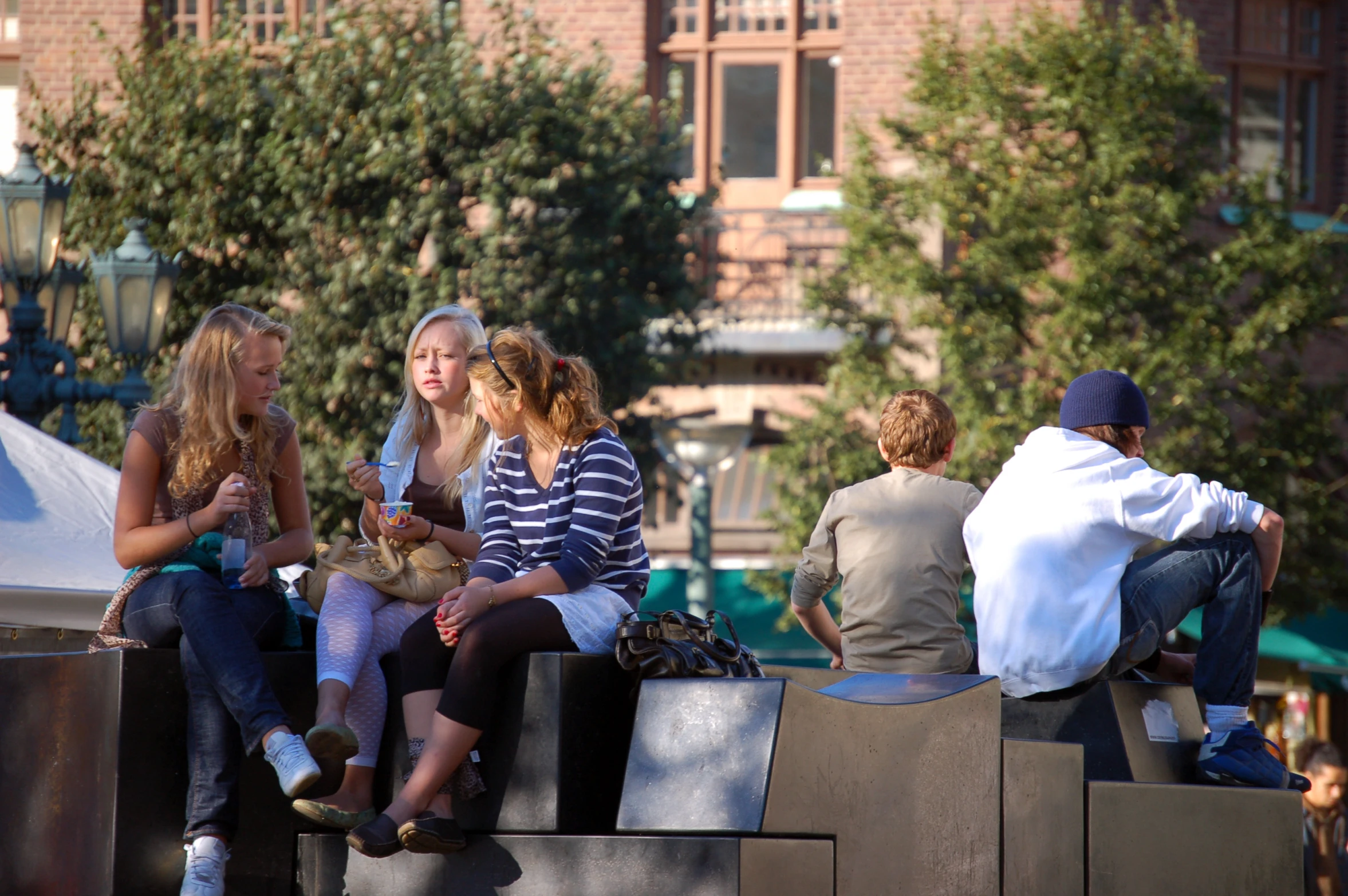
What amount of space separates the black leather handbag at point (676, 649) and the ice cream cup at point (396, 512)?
764 mm

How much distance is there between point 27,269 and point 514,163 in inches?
175

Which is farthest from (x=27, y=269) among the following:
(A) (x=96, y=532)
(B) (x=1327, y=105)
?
(B) (x=1327, y=105)

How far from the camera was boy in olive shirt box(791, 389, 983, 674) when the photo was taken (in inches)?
218

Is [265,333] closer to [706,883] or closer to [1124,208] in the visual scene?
[706,883]

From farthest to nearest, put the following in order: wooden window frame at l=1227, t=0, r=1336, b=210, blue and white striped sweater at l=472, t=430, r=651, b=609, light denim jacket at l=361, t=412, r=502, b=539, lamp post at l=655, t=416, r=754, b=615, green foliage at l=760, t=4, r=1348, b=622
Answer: wooden window frame at l=1227, t=0, r=1336, b=210 < green foliage at l=760, t=4, r=1348, b=622 < lamp post at l=655, t=416, r=754, b=615 < light denim jacket at l=361, t=412, r=502, b=539 < blue and white striped sweater at l=472, t=430, r=651, b=609

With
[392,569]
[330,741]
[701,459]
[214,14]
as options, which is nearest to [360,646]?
[392,569]

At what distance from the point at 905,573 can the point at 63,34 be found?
611 inches

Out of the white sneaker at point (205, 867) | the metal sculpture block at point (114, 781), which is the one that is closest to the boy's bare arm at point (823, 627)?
the metal sculpture block at point (114, 781)

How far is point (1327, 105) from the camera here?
17641 millimetres

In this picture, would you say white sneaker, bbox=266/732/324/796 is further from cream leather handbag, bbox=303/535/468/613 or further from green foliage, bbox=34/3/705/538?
green foliage, bbox=34/3/705/538

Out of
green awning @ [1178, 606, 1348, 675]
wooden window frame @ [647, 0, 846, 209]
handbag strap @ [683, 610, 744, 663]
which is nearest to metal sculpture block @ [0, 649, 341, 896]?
handbag strap @ [683, 610, 744, 663]

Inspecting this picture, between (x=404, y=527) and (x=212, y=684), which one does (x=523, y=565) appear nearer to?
(x=404, y=527)

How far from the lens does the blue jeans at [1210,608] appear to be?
4879 mm

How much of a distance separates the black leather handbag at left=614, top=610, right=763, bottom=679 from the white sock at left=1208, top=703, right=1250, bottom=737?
1457 mm
